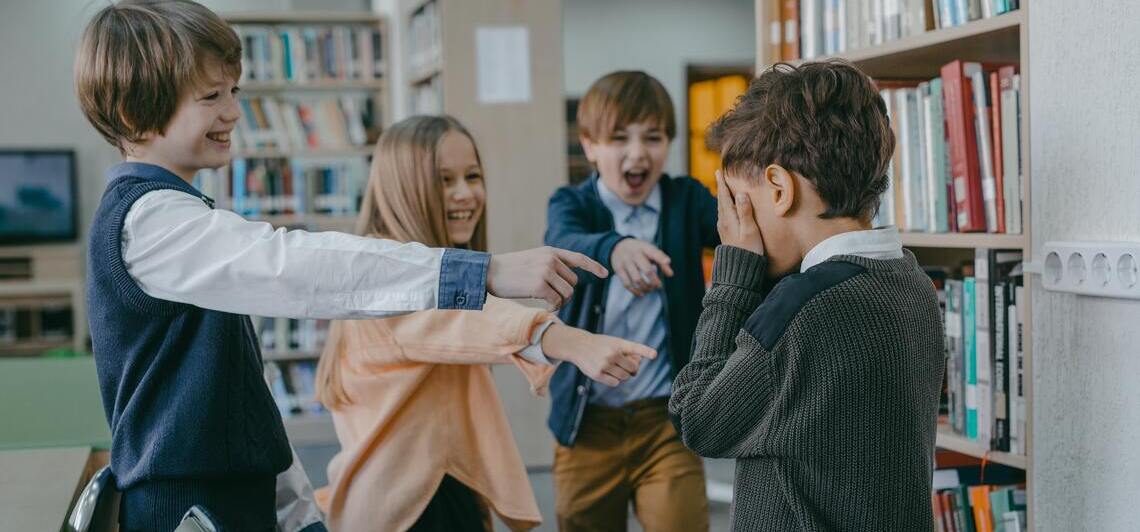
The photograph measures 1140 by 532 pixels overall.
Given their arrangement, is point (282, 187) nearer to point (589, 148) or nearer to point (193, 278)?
point (589, 148)

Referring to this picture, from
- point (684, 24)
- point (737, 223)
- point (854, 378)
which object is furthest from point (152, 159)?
point (684, 24)

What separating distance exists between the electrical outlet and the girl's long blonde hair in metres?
0.98

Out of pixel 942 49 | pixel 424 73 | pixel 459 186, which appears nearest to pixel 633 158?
pixel 459 186

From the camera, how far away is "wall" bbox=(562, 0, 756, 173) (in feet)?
30.0

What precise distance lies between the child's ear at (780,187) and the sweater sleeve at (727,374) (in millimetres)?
66

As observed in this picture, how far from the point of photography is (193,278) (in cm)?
117

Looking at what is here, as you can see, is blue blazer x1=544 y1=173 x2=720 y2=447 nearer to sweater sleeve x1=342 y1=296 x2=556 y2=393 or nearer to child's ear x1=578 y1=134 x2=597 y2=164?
child's ear x1=578 y1=134 x2=597 y2=164

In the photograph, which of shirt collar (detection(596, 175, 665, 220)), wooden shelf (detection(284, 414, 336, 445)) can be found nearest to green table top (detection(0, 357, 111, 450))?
shirt collar (detection(596, 175, 665, 220))

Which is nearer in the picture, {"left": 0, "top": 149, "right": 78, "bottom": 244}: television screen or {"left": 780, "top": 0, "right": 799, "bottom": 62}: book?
{"left": 780, "top": 0, "right": 799, "bottom": 62}: book

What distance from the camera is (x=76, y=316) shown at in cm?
709

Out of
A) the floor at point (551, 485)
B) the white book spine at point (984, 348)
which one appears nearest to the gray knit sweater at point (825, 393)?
the white book spine at point (984, 348)

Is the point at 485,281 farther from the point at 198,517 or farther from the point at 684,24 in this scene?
the point at 684,24

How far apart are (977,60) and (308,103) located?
4.46 metres

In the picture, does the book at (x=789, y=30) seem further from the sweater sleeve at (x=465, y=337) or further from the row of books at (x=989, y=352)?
the sweater sleeve at (x=465, y=337)
